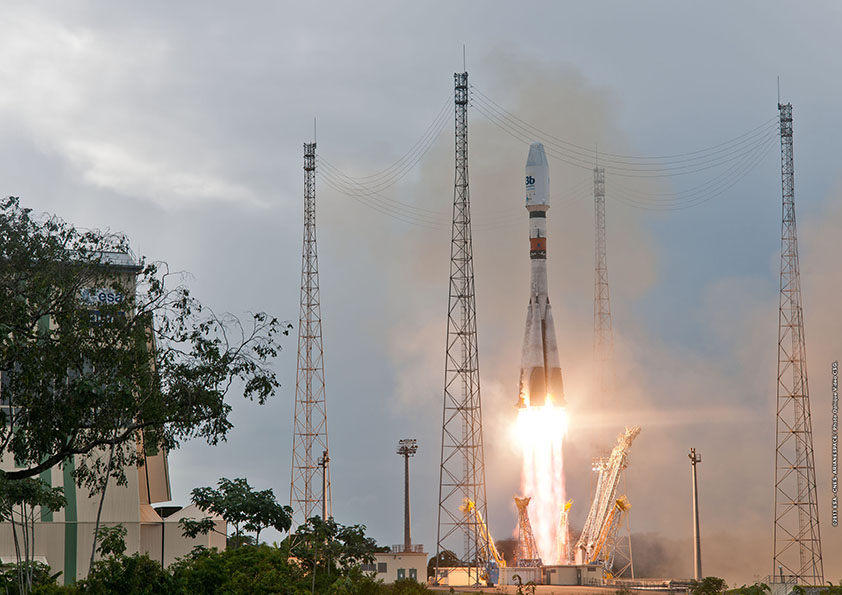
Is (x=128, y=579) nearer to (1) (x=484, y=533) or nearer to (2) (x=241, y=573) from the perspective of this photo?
(2) (x=241, y=573)

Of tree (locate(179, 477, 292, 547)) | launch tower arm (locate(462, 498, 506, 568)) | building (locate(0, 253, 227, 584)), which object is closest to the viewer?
tree (locate(179, 477, 292, 547))

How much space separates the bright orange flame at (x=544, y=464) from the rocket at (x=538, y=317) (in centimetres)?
99

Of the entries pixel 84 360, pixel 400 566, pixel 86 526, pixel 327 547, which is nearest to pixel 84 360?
pixel 84 360

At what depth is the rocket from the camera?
86.4 meters

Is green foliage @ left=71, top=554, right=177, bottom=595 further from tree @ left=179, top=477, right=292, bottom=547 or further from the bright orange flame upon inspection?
the bright orange flame

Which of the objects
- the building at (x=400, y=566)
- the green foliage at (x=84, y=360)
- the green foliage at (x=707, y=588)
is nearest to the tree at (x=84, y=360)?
the green foliage at (x=84, y=360)

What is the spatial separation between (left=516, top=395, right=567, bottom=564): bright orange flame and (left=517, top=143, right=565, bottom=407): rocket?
99 cm

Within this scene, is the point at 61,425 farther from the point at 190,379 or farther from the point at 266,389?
the point at 266,389

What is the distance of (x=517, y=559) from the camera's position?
3305 inches

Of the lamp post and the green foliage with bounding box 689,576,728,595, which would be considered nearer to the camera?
the green foliage with bounding box 689,576,728,595

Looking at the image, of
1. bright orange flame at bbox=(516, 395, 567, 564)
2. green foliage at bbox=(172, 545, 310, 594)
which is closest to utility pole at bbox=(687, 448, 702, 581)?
bright orange flame at bbox=(516, 395, 567, 564)

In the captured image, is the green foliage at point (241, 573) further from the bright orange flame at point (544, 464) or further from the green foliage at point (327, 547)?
the bright orange flame at point (544, 464)

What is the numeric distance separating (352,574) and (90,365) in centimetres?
1463

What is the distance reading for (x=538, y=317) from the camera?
87375 millimetres
